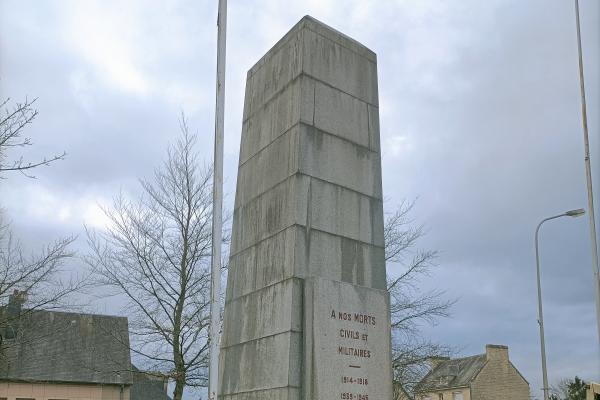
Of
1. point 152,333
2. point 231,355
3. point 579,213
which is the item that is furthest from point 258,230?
point 579,213

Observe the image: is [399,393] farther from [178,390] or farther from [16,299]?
[16,299]

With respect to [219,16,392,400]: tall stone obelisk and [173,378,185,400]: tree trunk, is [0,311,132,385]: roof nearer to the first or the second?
[173,378,185,400]: tree trunk

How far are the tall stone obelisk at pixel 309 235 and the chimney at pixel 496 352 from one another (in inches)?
2115

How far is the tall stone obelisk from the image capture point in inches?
348

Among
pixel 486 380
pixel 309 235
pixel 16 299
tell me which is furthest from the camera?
pixel 486 380

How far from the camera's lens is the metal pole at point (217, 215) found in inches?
349

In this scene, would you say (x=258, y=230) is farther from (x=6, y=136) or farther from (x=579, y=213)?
(x=579, y=213)

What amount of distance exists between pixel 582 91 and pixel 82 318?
114 feet

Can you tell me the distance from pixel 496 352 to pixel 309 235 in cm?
5632

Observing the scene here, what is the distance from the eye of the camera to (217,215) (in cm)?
971

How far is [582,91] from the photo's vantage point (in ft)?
66.9

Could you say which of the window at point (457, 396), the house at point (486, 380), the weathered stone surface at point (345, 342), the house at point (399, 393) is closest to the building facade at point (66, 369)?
the house at point (399, 393)

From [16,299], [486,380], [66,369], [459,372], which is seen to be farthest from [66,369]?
[459,372]

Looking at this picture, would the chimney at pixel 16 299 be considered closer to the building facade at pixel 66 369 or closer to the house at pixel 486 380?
the building facade at pixel 66 369
